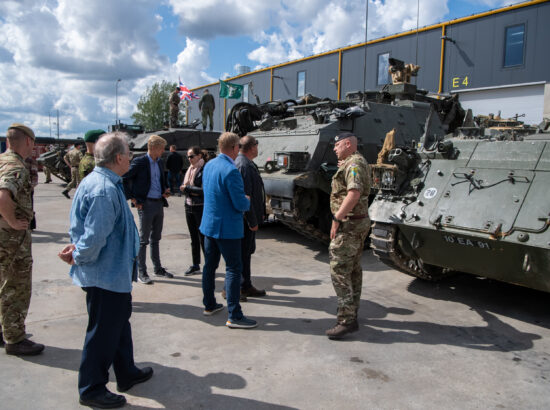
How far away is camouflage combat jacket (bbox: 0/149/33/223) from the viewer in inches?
137

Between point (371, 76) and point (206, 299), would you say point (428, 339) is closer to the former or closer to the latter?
point (206, 299)

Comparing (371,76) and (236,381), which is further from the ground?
(371,76)

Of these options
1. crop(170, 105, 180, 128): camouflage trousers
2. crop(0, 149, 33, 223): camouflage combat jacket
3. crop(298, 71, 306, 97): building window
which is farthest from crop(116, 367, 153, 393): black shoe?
crop(298, 71, 306, 97): building window

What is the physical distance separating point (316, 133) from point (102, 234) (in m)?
5.61

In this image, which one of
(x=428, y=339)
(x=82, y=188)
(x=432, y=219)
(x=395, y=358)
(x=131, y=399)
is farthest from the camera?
(x=432, y=219)

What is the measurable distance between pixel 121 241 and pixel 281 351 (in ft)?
5.88

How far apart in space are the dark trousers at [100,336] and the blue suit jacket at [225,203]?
4.64 ft

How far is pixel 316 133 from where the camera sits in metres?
7.86

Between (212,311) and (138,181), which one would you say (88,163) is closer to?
(138,181)

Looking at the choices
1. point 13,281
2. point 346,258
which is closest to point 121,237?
point 13,281

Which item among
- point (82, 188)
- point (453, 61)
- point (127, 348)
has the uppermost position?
point (453, 61)

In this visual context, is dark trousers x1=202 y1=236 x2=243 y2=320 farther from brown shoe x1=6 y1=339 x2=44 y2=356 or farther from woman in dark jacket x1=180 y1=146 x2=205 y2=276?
brown shoe x1=6 y1=339 x2=44 y2=356

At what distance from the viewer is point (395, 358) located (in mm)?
3834

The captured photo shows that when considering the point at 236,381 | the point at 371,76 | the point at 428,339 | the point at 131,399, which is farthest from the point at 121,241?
the point at 371,76
